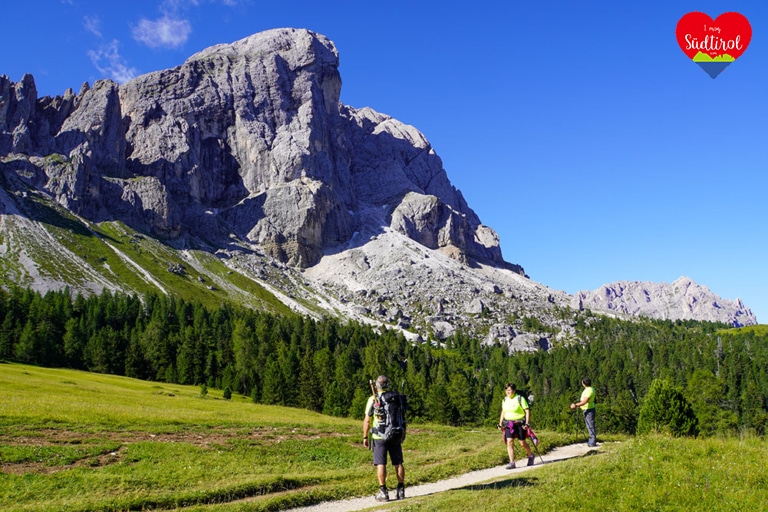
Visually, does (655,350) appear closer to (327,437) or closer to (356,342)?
(356,342)

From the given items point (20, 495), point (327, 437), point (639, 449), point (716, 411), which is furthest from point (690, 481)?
point (716, 411)

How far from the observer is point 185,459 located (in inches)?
960

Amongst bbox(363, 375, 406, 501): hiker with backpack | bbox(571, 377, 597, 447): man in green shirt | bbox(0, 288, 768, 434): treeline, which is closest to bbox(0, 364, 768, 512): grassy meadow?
bbox(363, 375, 406, 501): hiker with backpack

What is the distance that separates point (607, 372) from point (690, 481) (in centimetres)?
15548

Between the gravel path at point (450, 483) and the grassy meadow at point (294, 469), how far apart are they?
57 centimetres

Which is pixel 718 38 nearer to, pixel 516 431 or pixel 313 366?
pixel 516 431

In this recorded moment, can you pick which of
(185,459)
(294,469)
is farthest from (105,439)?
(294,469)

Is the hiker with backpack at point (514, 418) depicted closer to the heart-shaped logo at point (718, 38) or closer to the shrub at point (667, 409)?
the heart-shaped logo at point (718, 38)

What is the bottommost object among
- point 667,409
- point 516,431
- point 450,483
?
point 667,409

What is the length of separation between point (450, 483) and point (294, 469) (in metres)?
7.75

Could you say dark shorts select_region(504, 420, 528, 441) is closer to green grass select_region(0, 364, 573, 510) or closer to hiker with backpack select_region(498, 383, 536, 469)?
hiker with backpack select_region(498, 383, 536, 469)

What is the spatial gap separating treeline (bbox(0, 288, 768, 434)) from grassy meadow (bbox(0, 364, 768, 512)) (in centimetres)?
5239

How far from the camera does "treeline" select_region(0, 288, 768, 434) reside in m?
96.6

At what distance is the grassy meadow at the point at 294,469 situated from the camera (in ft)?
46.0
